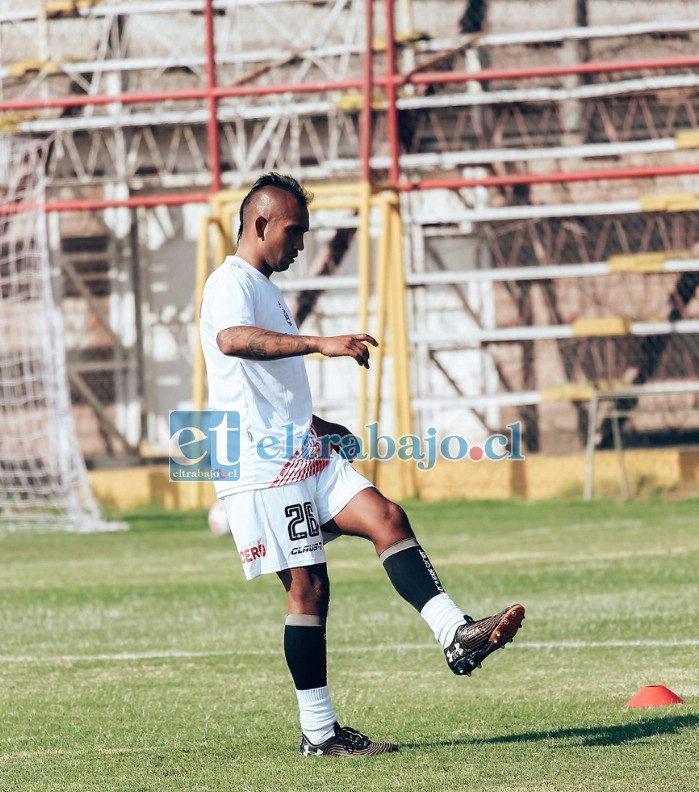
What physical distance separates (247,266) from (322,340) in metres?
0.53

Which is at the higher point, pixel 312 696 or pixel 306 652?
pixel 306 652

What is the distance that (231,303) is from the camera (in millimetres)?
4965

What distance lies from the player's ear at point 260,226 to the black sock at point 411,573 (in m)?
1.07

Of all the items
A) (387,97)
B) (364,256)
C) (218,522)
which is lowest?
(218,522)

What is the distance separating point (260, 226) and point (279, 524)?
3.12 ft

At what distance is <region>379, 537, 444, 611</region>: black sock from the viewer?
505 cm

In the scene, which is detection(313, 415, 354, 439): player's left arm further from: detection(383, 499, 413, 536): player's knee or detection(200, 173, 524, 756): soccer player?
detection(383, 499, 413, 536): player's knee

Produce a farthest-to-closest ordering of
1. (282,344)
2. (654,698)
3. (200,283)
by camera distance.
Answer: (200,283)
(654,698)
(282,344)

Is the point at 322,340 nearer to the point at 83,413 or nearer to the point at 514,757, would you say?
the point at 514,757

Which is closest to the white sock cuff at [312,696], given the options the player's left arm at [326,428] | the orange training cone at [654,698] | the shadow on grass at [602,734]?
the shadow on grass at [602,734]

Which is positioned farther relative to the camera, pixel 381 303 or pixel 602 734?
pixel 381 303

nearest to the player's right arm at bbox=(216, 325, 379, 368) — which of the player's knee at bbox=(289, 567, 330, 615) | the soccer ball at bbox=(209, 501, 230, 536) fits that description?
the player's knee at bbox=(289, 567, 330, 615)

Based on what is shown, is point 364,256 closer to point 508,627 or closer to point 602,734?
point 602,734

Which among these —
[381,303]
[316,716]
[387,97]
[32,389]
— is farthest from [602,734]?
[32,389]
